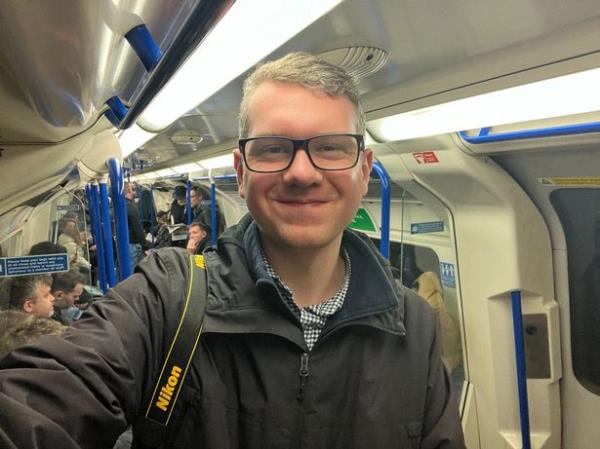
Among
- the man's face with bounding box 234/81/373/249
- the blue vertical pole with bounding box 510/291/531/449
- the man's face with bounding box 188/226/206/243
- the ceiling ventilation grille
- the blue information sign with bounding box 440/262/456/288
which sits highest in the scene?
the ceiling ventilation grille

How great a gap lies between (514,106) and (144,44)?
155cm

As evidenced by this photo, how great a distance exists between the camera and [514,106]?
1798 mm

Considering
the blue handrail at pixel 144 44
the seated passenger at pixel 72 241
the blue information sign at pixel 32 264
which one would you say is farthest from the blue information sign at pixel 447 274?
the seated passenger at pixel 72 241

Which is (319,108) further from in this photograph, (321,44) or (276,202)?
(321,44)

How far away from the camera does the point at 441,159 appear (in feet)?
9.13

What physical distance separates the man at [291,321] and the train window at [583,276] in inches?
78.8

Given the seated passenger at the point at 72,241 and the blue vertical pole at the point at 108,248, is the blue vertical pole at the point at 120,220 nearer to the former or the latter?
the blue vertical pole at the point at 108,248

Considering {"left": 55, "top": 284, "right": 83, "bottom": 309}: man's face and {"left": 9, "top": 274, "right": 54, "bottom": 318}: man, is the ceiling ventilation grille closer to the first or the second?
{"left": 9, "top": 274, "right": 54, "bottom": 318}: man

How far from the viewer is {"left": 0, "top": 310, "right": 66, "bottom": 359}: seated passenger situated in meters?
2.77

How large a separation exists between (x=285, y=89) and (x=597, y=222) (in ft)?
7.99

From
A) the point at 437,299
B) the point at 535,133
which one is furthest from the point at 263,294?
the point at 437,299

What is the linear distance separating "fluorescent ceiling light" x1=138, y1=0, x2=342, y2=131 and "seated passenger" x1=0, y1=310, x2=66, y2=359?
6.93 ft

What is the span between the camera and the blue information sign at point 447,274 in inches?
136

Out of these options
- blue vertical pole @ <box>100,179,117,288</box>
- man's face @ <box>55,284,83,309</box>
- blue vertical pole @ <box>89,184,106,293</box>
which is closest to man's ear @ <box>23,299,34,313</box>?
man's face @ <box>55,284,83,309</box>
